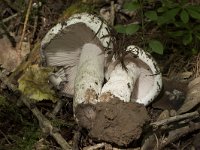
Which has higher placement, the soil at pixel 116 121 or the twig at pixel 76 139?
the soil at pixel 116 121

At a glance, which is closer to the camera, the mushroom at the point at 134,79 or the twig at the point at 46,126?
the twig at the point at 46,126

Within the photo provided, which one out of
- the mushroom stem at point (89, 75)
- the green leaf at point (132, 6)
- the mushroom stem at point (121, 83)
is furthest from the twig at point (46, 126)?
the green leaf at point (132, 6)

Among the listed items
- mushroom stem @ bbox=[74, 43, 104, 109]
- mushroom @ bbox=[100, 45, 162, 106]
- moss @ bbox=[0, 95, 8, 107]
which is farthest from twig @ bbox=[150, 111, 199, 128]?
moss @ bbox=[0, 95, 8, 107]

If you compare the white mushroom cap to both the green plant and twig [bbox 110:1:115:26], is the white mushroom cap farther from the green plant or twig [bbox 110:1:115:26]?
twig [bbox 110:1:115:26]

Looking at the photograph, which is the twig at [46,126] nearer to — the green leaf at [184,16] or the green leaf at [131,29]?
the green leaf at [131,29]

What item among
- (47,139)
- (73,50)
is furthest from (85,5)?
(47,139)

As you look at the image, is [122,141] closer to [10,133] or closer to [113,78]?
[113,78]

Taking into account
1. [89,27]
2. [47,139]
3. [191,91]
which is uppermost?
[89,27]
